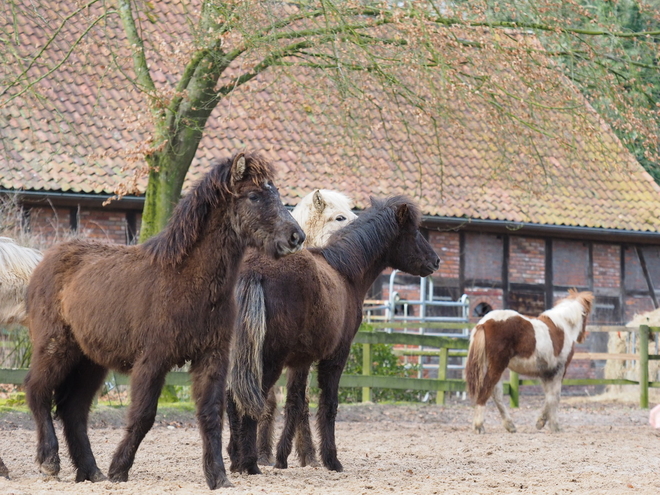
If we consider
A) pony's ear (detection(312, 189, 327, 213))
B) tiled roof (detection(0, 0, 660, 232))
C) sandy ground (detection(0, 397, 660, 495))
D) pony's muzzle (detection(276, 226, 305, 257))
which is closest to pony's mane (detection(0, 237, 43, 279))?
sandy ground (detection(0, 397, 660, 495))

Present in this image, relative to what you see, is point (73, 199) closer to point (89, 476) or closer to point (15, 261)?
point (15, 261)

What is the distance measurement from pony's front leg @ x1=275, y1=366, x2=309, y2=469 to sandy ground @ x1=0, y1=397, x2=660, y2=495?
0.15 metres

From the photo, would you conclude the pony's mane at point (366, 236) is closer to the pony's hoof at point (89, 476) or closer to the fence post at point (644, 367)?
the pony's hoof at point (89, 476)

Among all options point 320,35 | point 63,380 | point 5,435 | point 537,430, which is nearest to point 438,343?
point 537,430

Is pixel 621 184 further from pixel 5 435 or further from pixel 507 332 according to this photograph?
pixel 5 435

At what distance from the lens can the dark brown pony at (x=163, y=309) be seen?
567cm

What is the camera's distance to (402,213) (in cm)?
835

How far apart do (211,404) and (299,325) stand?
4.74ft

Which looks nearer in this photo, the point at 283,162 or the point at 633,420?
the point at 633,420

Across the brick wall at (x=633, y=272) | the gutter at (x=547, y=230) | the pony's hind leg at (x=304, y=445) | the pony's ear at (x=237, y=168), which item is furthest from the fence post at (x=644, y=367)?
the pony's ear at (x=237, y=168)

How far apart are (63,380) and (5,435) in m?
3.57

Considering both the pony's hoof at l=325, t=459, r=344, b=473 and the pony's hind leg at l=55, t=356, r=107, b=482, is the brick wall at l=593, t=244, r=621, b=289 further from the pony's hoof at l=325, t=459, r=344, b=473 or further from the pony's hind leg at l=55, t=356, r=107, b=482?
the pony's hind leg at l=55, t=356, r=107, b=482

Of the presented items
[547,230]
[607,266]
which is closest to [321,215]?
[547,230]

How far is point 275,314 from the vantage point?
6.85 meters
